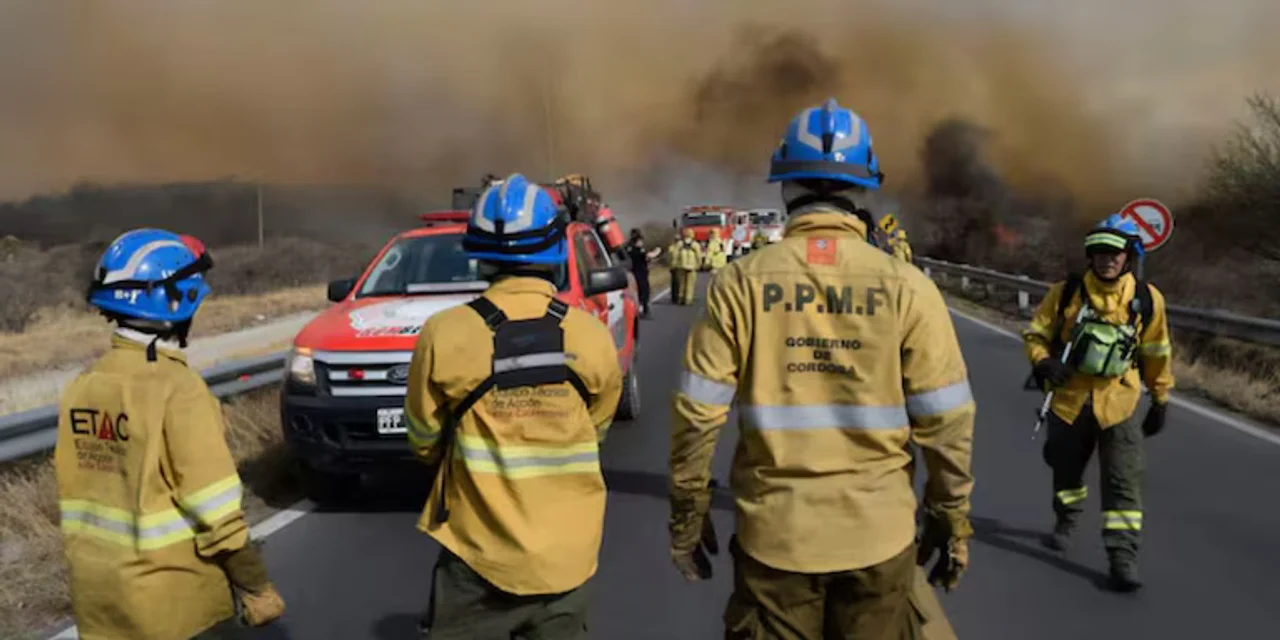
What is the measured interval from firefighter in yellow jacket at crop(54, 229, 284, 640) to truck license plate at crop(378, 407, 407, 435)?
322 cm

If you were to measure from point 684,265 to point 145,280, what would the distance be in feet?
63.0

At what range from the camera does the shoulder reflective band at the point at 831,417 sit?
8.26ft

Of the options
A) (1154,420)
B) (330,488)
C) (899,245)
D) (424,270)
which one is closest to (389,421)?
(330,488)

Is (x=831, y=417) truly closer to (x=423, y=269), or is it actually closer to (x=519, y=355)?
(x=519, y=355)

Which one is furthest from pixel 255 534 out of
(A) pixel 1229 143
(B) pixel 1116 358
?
(A) pixel 1229 143

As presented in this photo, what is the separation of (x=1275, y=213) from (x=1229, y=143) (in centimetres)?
194

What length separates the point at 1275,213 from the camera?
57.5 feet

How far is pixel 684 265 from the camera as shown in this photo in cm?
2164

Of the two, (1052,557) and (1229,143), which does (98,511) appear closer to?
(1052,557)

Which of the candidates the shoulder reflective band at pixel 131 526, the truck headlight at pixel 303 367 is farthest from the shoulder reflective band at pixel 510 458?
the truck headlight at pixel 303 367

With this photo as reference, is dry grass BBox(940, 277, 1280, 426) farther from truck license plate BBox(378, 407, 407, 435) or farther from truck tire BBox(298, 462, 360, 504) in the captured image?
truck tire BBox(298, 462, 360, 504)

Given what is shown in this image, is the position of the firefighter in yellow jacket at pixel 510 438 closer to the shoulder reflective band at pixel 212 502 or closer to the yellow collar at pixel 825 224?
the shoulder reflective band at pixel 212 502

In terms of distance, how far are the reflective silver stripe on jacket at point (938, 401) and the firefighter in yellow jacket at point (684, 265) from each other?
1882cm

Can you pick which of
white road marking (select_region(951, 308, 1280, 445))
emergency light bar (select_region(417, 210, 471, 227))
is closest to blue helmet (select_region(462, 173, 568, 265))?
emergency light bar (select_region(417, 210, 471, 227))
